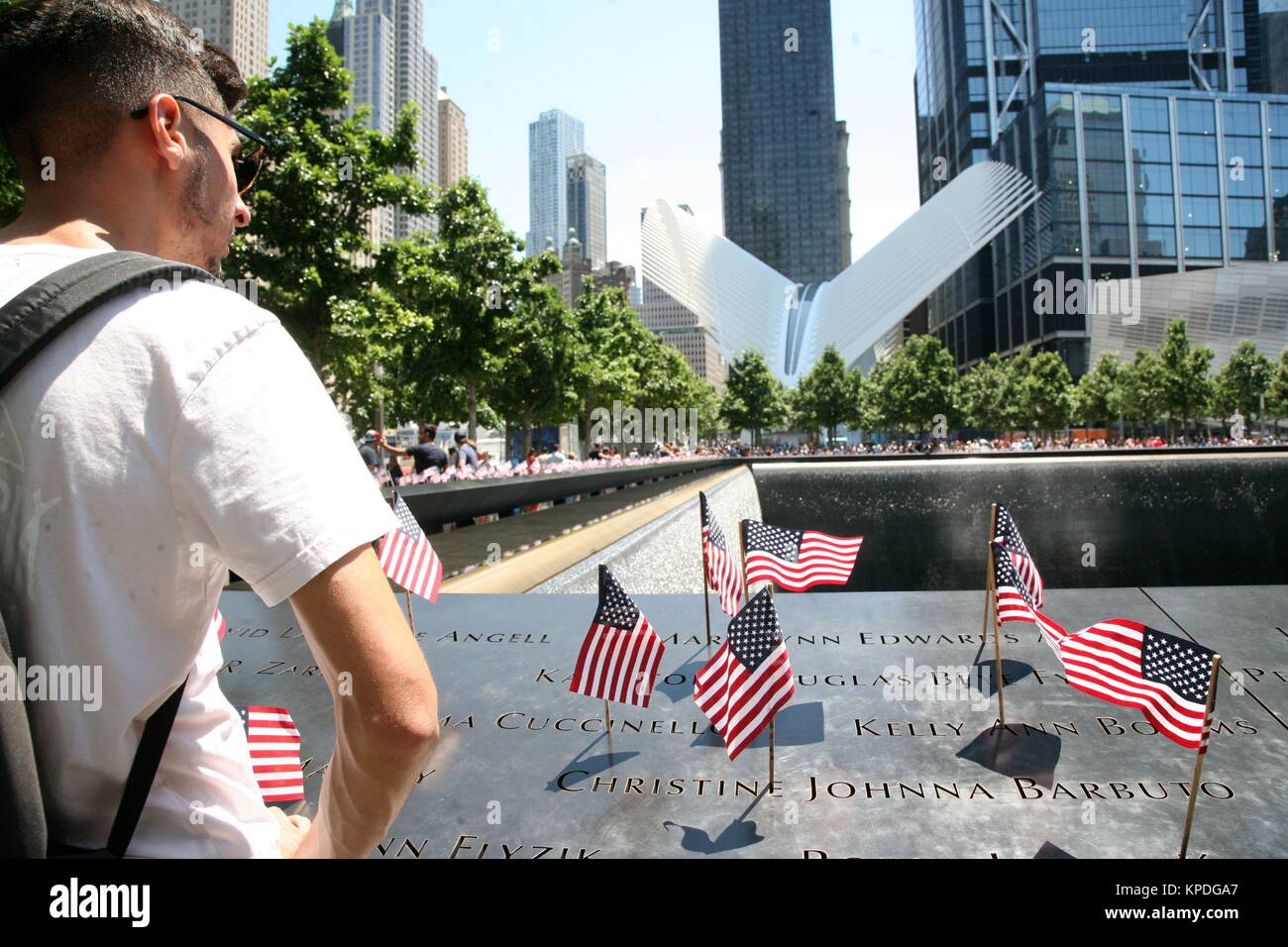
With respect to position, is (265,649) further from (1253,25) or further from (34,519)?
(1253,25)

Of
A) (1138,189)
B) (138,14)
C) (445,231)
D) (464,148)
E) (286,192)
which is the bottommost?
(138,14)

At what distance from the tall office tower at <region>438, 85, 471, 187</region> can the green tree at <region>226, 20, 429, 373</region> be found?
27.5m

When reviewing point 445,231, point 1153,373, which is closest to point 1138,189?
point 1153,373

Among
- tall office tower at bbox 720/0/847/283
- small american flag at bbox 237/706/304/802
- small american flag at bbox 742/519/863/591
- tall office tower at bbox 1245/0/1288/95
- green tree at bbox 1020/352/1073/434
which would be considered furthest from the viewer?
tall office tower at bbox 1245/0/1288/95

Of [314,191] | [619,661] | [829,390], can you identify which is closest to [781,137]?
[829,390]

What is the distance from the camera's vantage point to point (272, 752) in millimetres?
2322

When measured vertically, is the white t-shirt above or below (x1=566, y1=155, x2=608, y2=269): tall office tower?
below

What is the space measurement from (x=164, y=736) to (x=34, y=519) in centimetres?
31

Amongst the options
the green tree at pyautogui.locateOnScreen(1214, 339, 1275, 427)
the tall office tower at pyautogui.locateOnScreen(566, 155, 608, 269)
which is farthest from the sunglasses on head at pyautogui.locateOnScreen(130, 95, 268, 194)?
the tall office tower at pyautogui.locateOnScreen(566, 155, 608, 269)

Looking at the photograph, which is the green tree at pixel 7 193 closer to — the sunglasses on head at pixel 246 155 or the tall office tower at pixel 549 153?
the sunglasses on head at pixel 246 155

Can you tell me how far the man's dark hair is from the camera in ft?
3.66

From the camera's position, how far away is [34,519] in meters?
0.92

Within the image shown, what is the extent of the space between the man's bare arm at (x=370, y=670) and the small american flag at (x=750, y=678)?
5.94 feet

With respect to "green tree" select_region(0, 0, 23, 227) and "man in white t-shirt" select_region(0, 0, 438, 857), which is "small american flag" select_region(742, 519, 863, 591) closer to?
"man in white t-shirt" select_region(0, 0, 438, 857)
